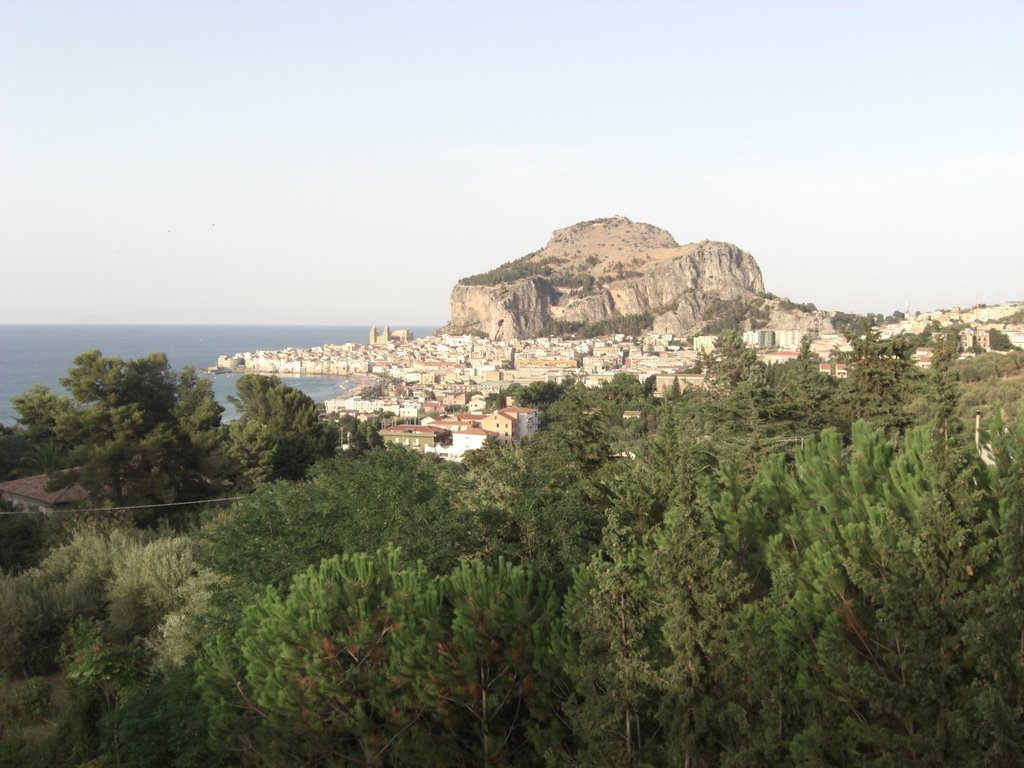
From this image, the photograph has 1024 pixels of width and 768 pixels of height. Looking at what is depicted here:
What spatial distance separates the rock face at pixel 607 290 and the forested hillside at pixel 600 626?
410ft

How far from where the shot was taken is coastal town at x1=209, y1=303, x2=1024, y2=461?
45.3 m

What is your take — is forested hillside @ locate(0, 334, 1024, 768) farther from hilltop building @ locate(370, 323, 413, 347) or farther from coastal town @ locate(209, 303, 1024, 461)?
hilltop building @ locate(370, 323, 413, 347)

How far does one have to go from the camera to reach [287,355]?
427 ft

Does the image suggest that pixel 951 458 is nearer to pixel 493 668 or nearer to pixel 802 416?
pixel 493 668

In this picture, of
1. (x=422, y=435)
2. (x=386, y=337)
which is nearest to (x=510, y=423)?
(x=422, y=435)

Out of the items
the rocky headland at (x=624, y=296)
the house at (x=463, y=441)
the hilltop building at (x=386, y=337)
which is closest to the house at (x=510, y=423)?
the house at (x=463, y=441)

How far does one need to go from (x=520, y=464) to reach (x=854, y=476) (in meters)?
4.27

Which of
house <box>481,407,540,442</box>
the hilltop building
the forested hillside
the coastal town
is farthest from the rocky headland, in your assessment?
the forested hillside

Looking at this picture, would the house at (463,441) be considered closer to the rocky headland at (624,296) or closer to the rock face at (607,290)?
the rocky headland at (624,296)

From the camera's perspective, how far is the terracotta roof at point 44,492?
16.7m

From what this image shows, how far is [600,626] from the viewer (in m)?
5.07

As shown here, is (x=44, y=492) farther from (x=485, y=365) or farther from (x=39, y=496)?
(x=485, y=365)

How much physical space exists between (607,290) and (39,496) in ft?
438

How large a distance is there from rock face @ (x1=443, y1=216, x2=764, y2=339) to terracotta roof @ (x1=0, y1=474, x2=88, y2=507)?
118m
